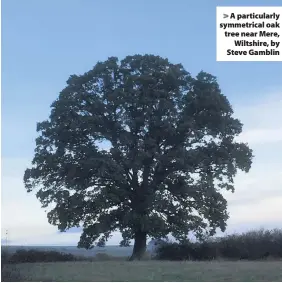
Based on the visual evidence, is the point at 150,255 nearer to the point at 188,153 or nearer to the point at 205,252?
the point at 205,252

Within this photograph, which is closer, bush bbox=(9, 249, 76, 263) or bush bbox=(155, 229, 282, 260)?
bush bbox=(155, 229, 282, 260)

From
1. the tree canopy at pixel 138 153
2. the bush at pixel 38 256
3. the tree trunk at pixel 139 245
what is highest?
the tree canopy at pixel 138 153

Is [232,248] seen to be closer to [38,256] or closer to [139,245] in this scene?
[139,245]

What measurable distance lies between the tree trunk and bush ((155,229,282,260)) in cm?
158

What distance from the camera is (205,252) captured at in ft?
109

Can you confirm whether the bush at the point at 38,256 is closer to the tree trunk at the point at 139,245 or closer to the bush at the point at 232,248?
the tree trunk at the point at 139,245

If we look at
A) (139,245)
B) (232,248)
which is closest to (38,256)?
(139,245)

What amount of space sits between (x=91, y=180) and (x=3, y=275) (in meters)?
15.4

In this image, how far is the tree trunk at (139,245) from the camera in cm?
3244

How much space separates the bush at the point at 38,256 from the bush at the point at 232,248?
545 centimetres

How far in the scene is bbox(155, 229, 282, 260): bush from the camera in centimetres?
3197

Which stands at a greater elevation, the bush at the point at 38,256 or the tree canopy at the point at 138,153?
the tree canopy at the point at 138,153

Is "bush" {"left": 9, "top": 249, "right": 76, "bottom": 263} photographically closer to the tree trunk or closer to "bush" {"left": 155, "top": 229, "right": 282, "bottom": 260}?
the tree trunk

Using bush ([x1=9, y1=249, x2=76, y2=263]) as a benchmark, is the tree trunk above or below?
above
